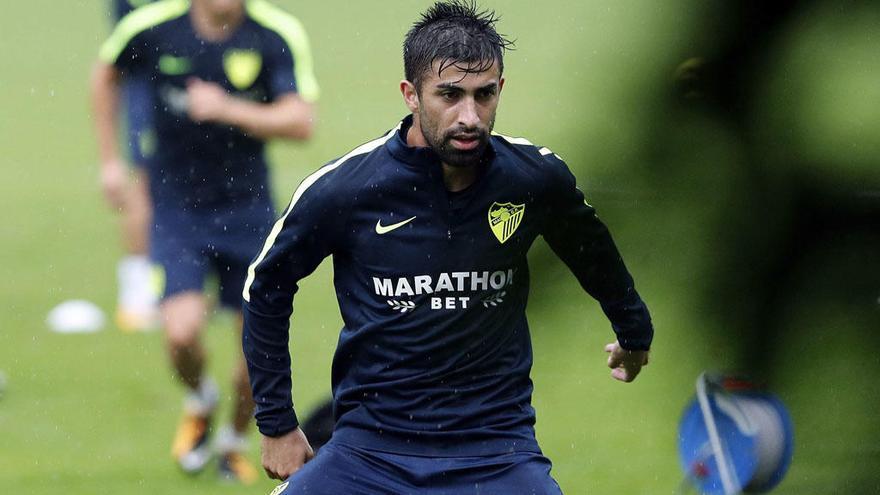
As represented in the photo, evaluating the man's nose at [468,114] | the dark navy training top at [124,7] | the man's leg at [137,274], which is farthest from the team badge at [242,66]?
the man's nose at [468,114]

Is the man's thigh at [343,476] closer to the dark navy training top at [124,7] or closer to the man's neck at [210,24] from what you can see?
the man's neck at [210,24]

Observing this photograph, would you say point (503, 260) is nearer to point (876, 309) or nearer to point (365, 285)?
point (365, 285)

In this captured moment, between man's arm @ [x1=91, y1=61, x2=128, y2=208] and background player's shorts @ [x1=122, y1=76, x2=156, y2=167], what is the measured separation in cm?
8

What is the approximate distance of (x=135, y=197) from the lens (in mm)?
7832

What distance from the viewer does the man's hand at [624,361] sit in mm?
3969

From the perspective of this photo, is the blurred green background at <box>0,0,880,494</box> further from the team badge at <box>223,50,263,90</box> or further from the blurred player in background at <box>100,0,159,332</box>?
the blurred player in background at <box>100,0,159,332</box>

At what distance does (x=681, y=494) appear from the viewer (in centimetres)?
550

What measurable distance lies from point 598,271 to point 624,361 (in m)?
Result: 0.55

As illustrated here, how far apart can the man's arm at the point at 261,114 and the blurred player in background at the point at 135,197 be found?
0.40 m

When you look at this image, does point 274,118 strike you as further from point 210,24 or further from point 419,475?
point 419,475

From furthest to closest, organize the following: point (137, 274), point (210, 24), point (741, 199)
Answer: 1. point (137, 274)
2. point (210, 24)
3. point (741, 199)

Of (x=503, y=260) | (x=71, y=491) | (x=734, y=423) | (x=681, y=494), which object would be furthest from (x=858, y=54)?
(x=71, y=491)

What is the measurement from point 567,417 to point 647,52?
16.1 feet

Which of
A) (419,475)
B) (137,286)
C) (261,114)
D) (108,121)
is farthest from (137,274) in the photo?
(419,475)
